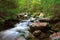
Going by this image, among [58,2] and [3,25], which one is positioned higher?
[58,2]

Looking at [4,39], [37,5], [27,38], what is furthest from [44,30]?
[37,5]

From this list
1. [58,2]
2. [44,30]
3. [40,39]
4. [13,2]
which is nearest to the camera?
[40,39]

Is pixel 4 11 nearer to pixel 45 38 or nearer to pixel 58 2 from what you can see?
pixel 45 38

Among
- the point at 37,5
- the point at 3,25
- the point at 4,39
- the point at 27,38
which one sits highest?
the point at 37,5

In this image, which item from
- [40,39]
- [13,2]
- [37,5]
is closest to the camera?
[40,39]

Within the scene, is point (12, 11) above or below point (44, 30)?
above

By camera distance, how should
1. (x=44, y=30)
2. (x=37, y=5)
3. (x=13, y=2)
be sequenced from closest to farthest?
1. (x=44, y=30)
2. (x=13, y=2)
3. (x=37, y=5)

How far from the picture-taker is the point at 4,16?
13.6m

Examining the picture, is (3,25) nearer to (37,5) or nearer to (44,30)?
(44,30)

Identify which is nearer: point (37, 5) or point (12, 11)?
point (12, 11)

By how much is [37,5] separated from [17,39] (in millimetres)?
19477

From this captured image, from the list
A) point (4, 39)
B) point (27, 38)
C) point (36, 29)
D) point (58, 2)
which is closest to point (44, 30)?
point (36, 29)

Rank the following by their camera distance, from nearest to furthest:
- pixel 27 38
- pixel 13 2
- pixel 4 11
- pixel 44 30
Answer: pixel 27 38 < pixel 44 30 < pixel 4 11 < pixel 13 2

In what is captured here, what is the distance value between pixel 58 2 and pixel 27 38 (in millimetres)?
7336
